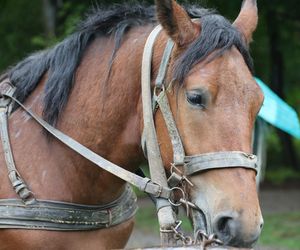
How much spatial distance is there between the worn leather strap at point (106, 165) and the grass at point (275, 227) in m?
6.40

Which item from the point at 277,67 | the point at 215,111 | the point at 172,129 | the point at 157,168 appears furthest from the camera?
the point at 277,67

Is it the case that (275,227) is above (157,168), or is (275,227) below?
below

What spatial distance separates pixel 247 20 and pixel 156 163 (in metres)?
1.02

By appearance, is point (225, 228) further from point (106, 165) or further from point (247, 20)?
point (247, 20)

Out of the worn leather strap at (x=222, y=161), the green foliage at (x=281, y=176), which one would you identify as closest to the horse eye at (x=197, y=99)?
the worn leather strap at (x=222, y=161)

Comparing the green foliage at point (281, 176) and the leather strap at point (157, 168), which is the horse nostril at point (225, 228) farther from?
the green foliage at point (281, 176)

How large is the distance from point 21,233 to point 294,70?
688 inches

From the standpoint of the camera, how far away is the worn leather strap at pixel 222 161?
9.81ft

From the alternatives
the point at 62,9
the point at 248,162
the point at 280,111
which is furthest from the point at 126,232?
the point at 62,9

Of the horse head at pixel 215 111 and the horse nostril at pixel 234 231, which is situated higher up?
the horse head at pixel 215 111

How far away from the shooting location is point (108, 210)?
3.77m

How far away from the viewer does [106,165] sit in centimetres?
353

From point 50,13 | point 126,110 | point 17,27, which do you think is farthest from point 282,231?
point 126,110

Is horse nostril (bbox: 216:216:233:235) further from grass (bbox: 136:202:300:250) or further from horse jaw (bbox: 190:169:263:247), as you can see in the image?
grass (bbox: 136:202:300:250)
